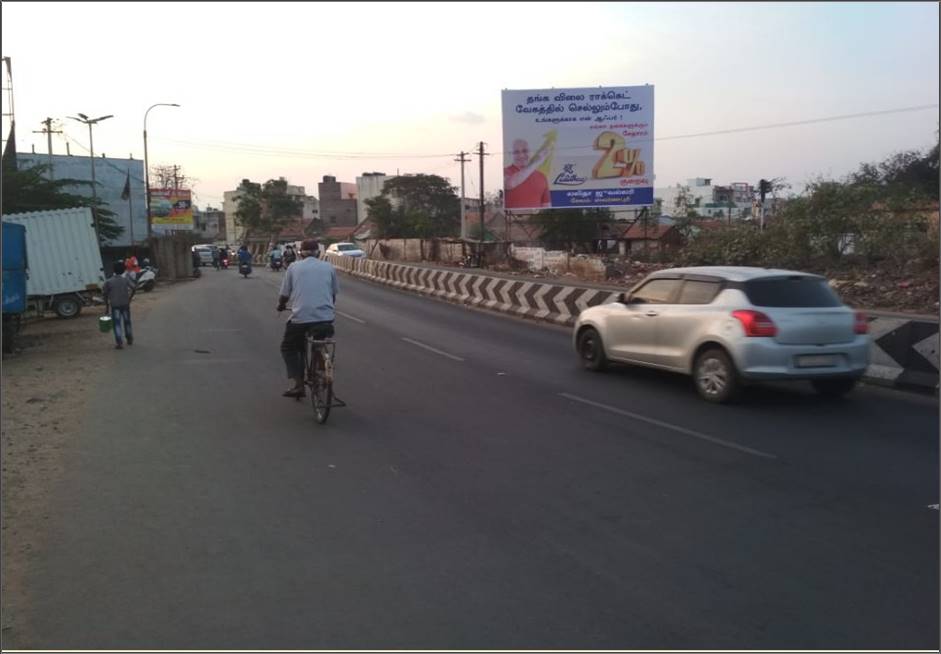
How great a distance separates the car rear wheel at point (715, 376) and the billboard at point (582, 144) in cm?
2635

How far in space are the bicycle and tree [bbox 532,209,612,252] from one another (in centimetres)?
3918

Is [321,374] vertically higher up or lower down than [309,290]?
lower down

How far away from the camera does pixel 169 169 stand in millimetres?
81812

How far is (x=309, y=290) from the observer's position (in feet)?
27.9

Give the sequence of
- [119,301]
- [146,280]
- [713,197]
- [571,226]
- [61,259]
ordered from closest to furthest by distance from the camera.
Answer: [119,301]
[61,259]
[146,280]
[571,226]
[713,197]

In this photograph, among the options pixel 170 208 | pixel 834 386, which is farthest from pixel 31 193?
pixel 170 208

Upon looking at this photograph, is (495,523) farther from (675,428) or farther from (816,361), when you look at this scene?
(816,361)

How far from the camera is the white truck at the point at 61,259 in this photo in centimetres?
2239

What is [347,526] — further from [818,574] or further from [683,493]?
[818,574]

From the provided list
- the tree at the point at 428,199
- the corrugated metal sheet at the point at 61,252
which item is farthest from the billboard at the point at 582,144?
the tree at the point at 428,199

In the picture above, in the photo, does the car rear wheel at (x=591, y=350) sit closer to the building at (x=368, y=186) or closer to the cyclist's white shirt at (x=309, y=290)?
the cyclist's white shirt at (x=309, y=290)

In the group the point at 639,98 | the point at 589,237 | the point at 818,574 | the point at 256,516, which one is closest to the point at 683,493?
the point at 818,574

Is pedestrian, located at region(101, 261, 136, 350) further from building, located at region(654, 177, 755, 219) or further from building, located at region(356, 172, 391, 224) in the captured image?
building, located at region(356, 172, 391, 224)

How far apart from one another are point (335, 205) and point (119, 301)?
109681 millimetres
